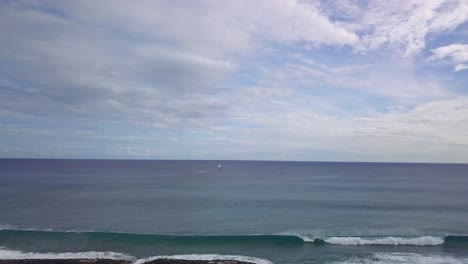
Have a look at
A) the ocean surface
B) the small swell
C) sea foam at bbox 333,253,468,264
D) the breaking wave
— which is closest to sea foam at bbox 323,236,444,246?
the breaking wave

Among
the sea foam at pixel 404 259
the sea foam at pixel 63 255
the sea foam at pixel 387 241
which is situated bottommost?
the sea foam at pixel 63 255

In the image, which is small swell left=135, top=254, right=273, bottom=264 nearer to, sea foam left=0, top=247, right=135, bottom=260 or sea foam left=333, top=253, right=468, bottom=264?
sea foam left=0, top=247, right=135, bottom=260

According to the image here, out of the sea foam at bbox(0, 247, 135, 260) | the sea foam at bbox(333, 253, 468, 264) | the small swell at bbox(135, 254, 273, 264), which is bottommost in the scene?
the sea foam at bbox(0, 247, 135, 260)

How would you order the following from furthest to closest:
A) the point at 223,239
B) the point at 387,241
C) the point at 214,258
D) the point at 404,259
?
the point at 223,239
the point at 387,241
the point at 404,259
the point at 214,258

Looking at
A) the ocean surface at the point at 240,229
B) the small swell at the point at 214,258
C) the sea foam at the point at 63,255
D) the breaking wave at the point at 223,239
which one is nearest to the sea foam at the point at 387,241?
the breaking wave at the point at 223,239

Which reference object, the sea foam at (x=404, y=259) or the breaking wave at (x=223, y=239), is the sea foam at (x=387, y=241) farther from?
the sea foam at (x=404, y=259)

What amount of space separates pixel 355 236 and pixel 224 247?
14.9 metres

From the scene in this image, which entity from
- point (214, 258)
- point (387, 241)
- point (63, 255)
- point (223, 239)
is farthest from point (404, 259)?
point (63, 255)

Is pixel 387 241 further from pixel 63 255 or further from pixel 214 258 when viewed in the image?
pixel 63 255

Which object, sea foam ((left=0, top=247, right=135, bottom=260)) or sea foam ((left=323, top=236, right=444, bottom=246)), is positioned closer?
sea foam ((left=0, top=247, right=135, bottom=260))

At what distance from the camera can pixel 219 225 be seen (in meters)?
41.4

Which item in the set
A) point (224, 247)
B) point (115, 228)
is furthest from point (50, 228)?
point (224, 247)

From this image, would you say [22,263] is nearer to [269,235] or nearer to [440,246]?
[269,235]

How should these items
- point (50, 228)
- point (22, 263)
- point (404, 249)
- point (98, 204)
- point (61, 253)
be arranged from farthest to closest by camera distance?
point (98, 204)
point (50, 228)
point (404, 249)
point (61, 253)
point (22, 263)
